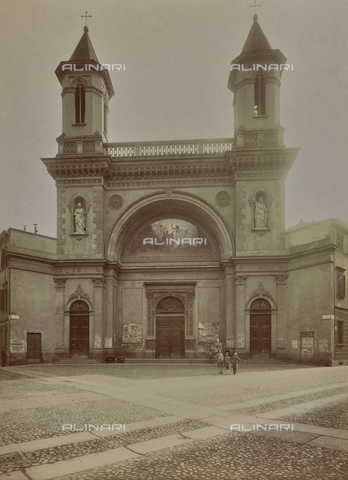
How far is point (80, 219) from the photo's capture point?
1286 inches

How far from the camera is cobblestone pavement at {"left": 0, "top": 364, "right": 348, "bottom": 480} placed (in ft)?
22.0

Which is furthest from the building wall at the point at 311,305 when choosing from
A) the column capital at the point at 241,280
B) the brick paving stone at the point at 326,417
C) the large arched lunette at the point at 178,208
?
the brick paving stone at the point at 326,417

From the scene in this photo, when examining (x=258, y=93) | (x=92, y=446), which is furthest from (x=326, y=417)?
(x=258, y=93)

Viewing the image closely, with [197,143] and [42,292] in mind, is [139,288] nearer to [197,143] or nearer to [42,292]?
[42,292]

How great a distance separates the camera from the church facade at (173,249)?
29844 millimetres

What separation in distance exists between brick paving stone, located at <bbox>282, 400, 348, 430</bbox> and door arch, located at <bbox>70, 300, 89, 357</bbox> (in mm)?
22479

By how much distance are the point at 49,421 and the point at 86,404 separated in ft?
8.17

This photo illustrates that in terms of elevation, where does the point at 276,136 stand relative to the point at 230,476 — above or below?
above

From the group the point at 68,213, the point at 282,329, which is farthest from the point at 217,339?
the point at 68,213

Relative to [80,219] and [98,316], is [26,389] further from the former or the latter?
[80,219]

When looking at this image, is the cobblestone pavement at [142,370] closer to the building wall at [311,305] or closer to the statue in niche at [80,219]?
the building wall at [311,305]

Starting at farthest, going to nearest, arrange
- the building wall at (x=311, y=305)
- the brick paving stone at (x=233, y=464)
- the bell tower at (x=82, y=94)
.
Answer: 1. the bell tower at (x=82, y=94)
2. the building wall at (x=311, y=305)
3. the brick paving stone at (x=233, y=464)

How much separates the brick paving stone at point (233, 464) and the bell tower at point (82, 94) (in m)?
28.2

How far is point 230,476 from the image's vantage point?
21.1 ft
